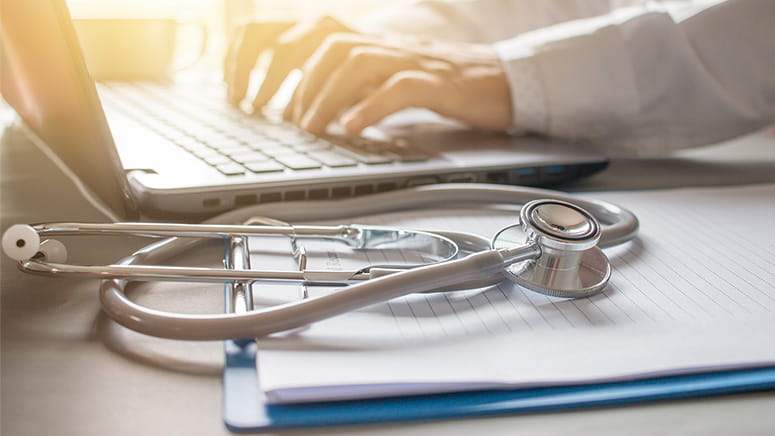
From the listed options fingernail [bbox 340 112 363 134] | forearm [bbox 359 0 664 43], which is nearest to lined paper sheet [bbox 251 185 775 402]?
fingernail [bbox 340 112 363 134]

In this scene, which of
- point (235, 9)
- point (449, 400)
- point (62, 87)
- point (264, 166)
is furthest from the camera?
point (235, 9)

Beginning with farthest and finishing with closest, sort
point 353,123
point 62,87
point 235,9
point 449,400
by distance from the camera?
point 235,9 < point 353,123 < point 62,87 < point 449,400

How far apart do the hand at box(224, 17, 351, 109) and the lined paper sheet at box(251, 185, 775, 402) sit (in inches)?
16.1

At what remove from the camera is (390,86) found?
61 centimetres

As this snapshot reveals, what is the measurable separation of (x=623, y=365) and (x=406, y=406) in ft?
0.31

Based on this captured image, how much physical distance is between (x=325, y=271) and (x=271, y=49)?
0.59 meters

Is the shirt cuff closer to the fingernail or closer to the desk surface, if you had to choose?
the fingernail

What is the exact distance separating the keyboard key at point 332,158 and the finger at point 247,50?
11.6 inches

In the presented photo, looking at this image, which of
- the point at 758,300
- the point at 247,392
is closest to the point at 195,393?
the point at 247,392

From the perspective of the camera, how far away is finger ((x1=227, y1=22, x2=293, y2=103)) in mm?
778

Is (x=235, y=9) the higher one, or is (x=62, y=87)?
(x=62, y=87)

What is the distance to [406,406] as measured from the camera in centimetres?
24

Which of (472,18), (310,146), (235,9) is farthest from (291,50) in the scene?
(235,9)

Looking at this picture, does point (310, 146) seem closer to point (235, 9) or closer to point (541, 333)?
point (541, 333)
